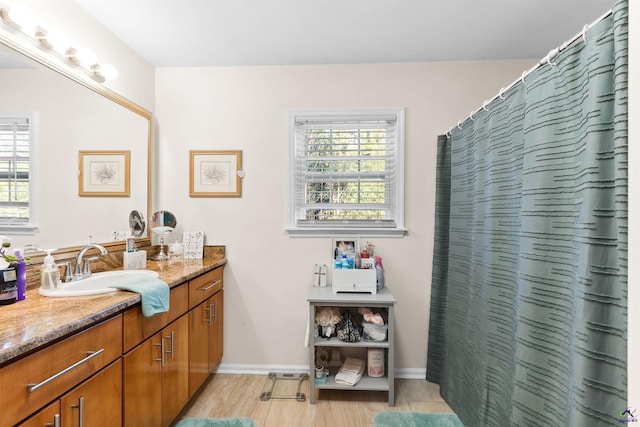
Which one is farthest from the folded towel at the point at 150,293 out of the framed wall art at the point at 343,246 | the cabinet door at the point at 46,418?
the framed wall art at the point at 343,246

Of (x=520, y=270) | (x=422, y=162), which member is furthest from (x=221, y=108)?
(x=520, y=270)

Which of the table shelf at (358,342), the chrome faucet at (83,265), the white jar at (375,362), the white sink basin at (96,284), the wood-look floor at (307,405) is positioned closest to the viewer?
the white sink basin at (96,284)

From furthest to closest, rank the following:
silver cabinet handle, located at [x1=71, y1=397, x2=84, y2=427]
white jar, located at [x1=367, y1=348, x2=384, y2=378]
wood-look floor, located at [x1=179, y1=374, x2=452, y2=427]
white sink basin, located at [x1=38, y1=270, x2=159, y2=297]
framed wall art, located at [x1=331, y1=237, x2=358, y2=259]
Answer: framed wall art, located at [x1=331, y1=237, x2=358, y2=259]
white jar, located at [x1=367, y1=348, x2=384, y2=378]
wood-look floor, located at [x1=179, y1=374, x2=452, y2=427]
white sink basin, located at [x1=38, y1=270, x2=159, y2=297]
silver cabinet handle, located at [x1=71, y1=397, x2=84, y2=427]

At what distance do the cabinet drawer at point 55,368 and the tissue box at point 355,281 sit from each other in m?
1.34

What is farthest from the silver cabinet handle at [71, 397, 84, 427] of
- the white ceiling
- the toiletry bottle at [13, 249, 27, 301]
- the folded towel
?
the white ceiling

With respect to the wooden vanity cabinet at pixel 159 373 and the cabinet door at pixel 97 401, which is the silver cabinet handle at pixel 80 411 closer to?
the cabinet door at pixel 97 401

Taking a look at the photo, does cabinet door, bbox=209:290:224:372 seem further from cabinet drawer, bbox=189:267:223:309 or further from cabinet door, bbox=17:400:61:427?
cabinet door, bbox=17:400:61:427

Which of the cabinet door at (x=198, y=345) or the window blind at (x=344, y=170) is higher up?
the window blind at (x=344, y=170)

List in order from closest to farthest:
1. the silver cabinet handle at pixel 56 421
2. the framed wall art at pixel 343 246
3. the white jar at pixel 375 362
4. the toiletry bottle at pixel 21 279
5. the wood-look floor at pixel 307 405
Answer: the silver cabinet handle at pixel 56 421 → the toiletry bottle at pixel 21 279 → the wood-look floor at pixel 307 405 → the white jar at pixel 375 362 → the framed wall art at pixel 343 246

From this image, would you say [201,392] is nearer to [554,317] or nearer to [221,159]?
[221,159]

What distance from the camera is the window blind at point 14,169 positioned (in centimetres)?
150

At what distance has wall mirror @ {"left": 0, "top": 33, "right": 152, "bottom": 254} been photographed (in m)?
1.55

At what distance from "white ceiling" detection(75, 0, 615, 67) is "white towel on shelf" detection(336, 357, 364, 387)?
2.25 meters

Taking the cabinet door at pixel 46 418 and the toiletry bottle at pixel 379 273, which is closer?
the cabinet door at pixel 46 418
